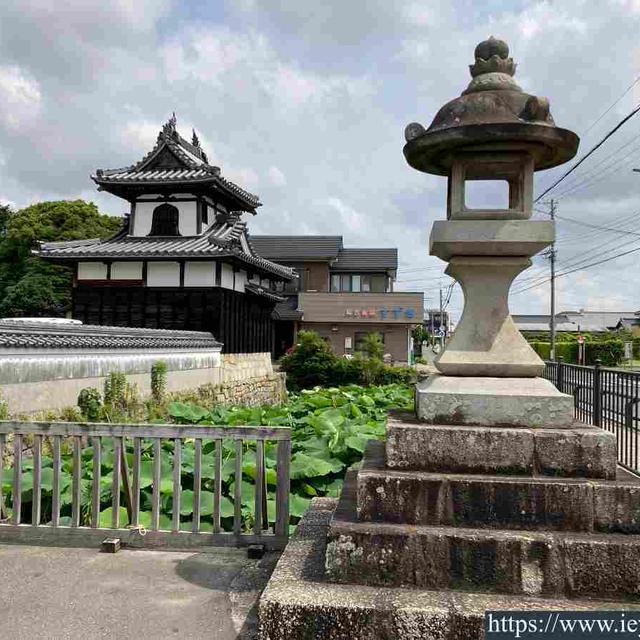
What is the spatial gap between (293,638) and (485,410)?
1.52 meters

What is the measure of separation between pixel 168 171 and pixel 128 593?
1885 cm

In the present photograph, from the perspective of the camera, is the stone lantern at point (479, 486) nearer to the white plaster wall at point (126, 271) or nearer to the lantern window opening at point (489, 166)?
the lantern window opening at point (489, 166)

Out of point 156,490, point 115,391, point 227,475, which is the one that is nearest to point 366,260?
point 115,391

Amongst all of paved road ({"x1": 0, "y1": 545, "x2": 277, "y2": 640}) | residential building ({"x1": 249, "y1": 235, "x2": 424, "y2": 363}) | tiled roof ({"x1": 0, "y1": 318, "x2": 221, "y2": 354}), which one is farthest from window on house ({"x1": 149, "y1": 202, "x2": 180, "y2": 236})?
paved road ({"x1": 0, "y1": 545, "x2": 277, "y2": 640})

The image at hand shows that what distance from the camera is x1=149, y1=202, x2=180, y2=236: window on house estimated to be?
20.1m

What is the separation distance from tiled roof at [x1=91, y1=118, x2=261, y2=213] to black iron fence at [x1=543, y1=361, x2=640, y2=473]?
14682 millimetres

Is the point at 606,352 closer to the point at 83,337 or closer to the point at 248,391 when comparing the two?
the point at 248,391

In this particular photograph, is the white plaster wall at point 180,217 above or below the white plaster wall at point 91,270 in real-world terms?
above

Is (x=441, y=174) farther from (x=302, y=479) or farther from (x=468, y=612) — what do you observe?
(x=302, y=479)

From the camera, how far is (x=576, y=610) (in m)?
2.48

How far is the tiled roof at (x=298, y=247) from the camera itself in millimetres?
39562

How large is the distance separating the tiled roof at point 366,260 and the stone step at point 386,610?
3723 cm

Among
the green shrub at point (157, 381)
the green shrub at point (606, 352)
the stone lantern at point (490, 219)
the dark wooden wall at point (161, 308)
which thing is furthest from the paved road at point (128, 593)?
the green shrub at point (606, 352)

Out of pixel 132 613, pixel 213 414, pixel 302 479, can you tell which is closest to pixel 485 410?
pixel 132 613
